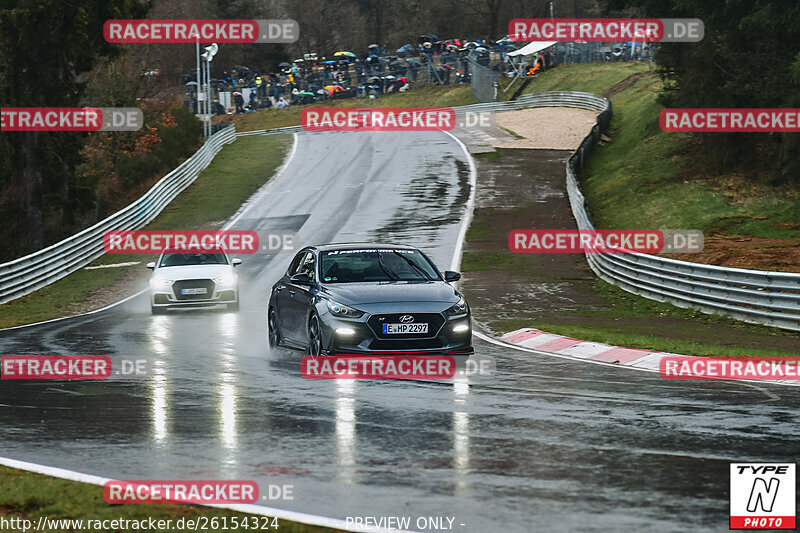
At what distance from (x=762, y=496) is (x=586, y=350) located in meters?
9.62

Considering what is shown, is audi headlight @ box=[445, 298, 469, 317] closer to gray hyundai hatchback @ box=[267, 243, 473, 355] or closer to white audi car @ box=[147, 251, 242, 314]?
gray hyundai hatchback @ box=[267, 243, 473, 355]

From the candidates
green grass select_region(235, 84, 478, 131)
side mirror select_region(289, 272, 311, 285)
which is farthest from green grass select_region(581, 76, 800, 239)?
green grass select_region(235, 84, 478, 131)

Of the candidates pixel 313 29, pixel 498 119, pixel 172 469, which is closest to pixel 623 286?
pixel 172 469

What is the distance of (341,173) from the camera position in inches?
2213

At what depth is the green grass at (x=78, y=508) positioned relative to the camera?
22.6 feet

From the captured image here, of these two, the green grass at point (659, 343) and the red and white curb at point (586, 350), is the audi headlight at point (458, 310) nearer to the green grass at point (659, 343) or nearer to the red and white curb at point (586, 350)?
the red and white curb at point (586, 350)

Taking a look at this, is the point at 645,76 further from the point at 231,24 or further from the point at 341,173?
the point at 231,24

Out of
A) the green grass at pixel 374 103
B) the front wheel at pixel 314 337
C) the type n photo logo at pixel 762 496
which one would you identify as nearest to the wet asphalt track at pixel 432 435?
the type n photo logo at pixel 762 496

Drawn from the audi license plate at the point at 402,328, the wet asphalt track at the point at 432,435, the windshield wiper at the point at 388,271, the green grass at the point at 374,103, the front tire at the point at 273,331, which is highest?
the green grass at the point at 374,103

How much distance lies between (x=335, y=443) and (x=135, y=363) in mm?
6840

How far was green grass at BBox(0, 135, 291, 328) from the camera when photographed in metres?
27.6

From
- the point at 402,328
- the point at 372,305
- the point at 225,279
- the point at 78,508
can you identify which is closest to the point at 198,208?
the point at 225,279

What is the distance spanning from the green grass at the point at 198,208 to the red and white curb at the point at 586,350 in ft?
37.7

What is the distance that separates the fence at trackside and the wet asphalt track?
42.0 feet
